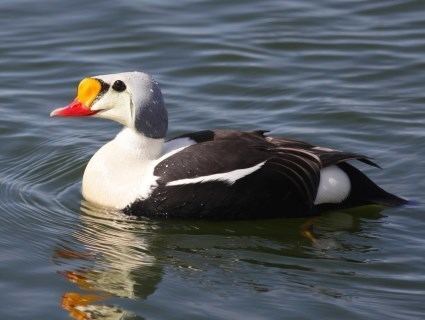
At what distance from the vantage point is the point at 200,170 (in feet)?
26.0

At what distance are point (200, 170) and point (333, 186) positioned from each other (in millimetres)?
930

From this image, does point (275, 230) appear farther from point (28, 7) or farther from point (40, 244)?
point (28, 7)

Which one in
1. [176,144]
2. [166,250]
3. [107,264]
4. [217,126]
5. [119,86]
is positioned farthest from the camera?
[217,126]

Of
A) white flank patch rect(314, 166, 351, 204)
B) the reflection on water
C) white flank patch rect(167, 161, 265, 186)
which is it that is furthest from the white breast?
white flank patch rect(314, 166, 351, 204)

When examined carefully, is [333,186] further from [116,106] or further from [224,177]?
[116,106]

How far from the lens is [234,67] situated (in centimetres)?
1106

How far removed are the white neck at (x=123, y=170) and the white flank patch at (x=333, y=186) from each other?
1090 mm

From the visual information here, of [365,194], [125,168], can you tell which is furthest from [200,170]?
[365,194]

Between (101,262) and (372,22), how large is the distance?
5433 millimetres

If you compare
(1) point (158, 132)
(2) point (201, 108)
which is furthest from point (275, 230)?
(2) point (201, 108)

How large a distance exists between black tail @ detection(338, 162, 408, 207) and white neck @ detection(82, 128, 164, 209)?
1280 mm

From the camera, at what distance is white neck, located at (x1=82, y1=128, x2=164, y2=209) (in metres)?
8.13

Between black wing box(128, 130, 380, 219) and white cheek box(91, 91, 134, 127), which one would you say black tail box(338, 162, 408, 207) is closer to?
black wing box(128, 130, 380, 219)

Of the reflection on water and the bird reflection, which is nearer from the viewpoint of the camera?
the bird reflection
